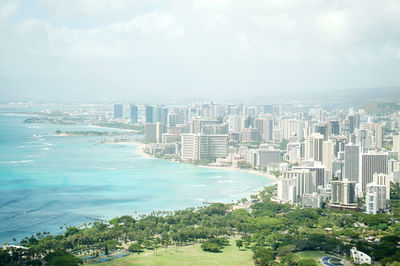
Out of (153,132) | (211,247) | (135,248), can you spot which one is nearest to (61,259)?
(135,248)

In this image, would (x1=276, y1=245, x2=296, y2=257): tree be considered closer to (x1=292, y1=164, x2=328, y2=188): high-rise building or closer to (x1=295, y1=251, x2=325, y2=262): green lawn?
(x1=295, y1=251, x2=325, y2=262): green lawn

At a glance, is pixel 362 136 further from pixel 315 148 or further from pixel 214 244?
pixel 214 244

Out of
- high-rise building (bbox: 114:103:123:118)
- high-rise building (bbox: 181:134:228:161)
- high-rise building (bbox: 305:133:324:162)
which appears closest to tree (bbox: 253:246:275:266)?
high-rise building (bbox: 305:133:324:162)

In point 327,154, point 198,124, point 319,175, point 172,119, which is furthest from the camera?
point 172,119

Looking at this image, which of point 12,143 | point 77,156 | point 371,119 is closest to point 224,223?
point 77,156

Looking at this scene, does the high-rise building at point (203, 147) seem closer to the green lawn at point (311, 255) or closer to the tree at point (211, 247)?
the tree at point (211, 247)

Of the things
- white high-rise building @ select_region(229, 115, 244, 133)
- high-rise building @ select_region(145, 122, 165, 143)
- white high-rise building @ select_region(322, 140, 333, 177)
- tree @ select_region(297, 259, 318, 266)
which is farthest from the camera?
white high-rise building @ select_region(229, 115, 244, 133)
